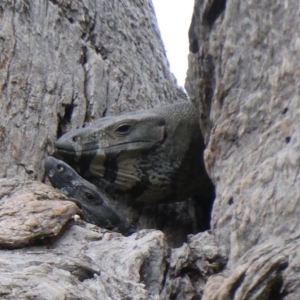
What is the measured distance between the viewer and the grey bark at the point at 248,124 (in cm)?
199

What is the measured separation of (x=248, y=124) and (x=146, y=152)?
663mm

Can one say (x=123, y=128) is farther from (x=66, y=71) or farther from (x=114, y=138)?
(x=66, y=71)

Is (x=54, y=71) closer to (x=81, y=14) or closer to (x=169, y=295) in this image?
(x=81, y=14)

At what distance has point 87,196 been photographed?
2746 millimetres

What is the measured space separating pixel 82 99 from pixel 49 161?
1.61 feet

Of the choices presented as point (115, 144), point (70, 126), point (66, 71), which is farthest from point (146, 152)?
point (66, 71)

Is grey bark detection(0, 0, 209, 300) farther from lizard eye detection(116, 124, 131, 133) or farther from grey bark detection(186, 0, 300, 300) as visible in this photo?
lizard eye detection(116, 124, 131, 133)

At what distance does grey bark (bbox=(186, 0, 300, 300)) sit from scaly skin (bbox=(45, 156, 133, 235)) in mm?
408

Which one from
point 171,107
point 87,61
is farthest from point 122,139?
point 87,61

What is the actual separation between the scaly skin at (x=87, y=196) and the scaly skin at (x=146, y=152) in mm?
95

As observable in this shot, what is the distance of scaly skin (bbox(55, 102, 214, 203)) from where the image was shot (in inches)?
112

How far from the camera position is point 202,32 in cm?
243

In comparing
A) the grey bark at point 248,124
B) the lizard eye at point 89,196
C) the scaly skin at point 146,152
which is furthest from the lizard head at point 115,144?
the grey bark at point 248,124

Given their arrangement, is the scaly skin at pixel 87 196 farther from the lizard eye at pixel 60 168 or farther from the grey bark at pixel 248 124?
the grey bark at pixel 248 124
